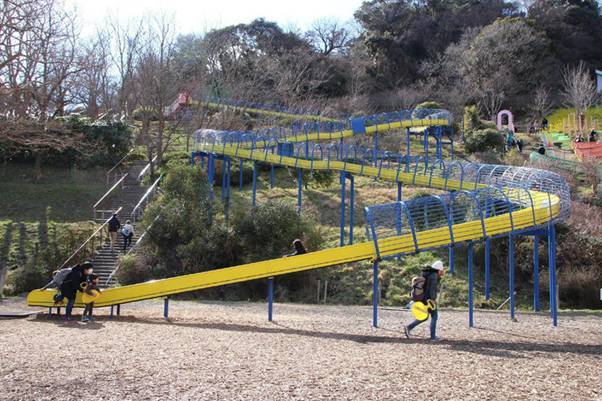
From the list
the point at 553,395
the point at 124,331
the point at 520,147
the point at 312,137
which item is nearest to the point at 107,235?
the point at 312,137

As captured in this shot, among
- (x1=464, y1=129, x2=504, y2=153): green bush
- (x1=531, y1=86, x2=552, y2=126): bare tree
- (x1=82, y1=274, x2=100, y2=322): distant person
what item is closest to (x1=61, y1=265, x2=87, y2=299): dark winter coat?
(x1=82, y1=274, x2=100, y2=322): distant person

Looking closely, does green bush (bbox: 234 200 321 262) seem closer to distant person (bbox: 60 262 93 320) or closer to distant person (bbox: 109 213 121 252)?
distant person (bbox: 109 213 121 252)

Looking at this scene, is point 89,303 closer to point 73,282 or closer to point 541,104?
point 73,282

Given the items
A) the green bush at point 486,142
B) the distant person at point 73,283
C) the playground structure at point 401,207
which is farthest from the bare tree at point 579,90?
the distant person at point 73,283

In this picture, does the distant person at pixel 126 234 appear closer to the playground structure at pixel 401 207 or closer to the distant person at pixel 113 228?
the distant person at pixel 113 228

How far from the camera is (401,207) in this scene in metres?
13.1

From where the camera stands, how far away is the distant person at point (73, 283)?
41.8ft

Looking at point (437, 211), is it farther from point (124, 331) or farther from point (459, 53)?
point (459, 53)

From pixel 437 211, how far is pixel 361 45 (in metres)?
42.2

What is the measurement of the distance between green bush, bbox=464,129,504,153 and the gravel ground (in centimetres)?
2421

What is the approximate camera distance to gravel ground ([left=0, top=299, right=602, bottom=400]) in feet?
22.9

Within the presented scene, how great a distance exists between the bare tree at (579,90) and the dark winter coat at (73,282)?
40.0 m

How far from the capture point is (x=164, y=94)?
3500 cm

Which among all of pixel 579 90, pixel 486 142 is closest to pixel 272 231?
pixel 486 142
